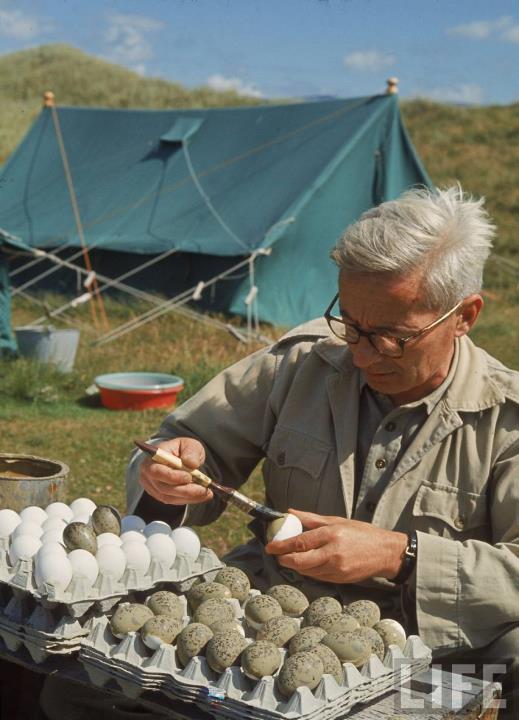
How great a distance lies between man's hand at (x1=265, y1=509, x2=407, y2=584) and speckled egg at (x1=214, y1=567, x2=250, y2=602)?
11 cm

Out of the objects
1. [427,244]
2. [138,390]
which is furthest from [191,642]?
[138,390]

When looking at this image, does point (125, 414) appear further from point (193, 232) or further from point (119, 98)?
point (119, 98)

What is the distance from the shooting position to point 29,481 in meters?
3.50

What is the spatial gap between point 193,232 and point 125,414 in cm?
382

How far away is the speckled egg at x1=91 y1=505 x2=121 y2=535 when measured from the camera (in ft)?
8.16

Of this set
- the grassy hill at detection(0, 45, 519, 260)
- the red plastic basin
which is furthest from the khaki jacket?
the grassy hill at detection(0, 45, 519, 260)

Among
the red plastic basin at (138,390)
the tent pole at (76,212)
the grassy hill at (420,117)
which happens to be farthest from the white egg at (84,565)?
the grassy hill at (420,117)

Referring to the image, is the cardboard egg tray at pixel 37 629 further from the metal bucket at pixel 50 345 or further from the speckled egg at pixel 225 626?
the metal bucket at pixel 50 345

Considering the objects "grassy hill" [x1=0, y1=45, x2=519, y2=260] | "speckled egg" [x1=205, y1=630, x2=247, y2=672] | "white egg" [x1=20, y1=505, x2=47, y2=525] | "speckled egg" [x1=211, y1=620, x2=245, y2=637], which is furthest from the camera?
"grassy hill" [x1=0, y1=45, x2=519, y2=260]

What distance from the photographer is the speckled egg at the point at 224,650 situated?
6.61 feet

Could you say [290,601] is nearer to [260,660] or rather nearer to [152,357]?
[260,660]

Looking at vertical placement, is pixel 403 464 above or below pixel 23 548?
above

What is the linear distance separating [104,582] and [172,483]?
423 mm

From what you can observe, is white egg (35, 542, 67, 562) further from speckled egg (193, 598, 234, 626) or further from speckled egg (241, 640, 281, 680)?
speckled egg (241, 640, 281, 680)
